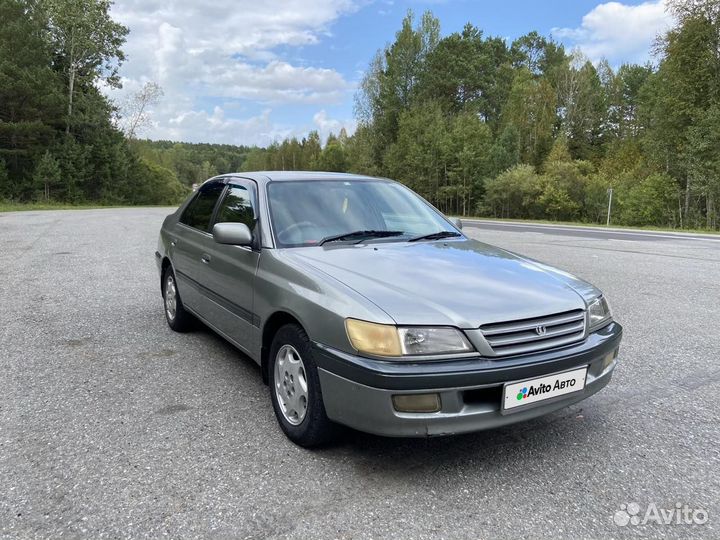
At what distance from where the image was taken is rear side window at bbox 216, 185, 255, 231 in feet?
12.0

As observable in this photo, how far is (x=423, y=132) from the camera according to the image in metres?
47.6

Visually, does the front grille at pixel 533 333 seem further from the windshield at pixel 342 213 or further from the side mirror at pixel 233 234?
the side mirror at pixel 233 234

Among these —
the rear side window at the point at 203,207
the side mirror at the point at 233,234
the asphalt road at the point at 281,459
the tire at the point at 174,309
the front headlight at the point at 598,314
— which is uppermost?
the rear side window at the point at 203,207

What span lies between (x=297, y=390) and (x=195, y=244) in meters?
2.08

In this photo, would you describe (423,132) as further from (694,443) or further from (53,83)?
(694,443)

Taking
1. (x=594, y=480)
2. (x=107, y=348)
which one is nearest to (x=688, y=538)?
(x=594, y=480)

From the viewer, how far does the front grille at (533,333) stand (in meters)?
2.42

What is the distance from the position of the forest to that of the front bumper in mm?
29395

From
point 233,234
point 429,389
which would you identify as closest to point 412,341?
point 429,389

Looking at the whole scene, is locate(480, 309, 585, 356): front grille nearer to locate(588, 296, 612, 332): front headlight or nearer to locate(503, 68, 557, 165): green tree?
locate(588, 296, 612, 332): front headlight

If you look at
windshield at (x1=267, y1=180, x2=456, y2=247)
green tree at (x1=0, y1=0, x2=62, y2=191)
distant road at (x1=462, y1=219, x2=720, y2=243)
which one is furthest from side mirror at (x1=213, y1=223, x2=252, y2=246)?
green tree at (x1=0, y1=0, x2=62, y2=191)

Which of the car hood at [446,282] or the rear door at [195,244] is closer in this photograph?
the car hood at [446,282]

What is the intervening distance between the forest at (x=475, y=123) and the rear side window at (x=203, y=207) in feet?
94.1

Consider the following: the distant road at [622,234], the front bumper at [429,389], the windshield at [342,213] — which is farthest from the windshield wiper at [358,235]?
the distant road at [622,234]
